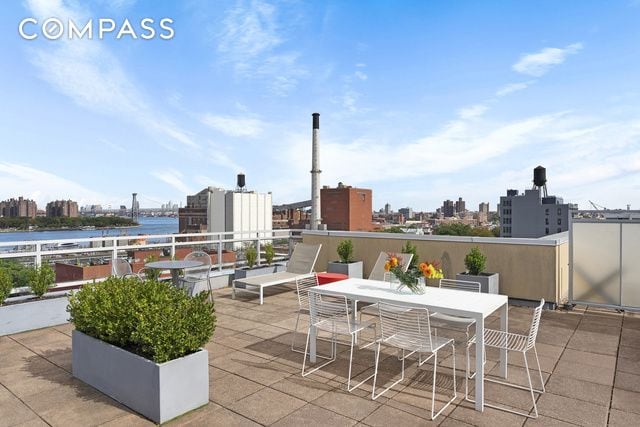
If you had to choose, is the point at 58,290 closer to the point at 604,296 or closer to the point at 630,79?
the point at 604,296

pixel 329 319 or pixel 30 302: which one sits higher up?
pixel 329 319

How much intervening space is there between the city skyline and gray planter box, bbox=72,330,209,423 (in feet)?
22.8

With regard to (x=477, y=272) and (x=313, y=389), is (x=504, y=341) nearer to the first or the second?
(x=313, y=389)

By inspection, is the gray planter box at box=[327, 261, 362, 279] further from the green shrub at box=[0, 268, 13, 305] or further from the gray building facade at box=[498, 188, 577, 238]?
the gray building facade at box=[498, 188, 577, 238]

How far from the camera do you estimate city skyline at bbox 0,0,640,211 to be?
10.3 meters

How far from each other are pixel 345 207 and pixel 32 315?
50812 mm

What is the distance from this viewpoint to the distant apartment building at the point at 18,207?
4034 cm

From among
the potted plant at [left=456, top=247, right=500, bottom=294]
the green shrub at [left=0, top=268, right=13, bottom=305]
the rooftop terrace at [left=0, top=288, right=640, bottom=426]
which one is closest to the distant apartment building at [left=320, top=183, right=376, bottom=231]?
the potted plant at [left=456, top=247, right=500, bottom=294]

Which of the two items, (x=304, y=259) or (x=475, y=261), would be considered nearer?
(x=475, y=261)

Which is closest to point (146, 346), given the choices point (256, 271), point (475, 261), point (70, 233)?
point (256, 271)

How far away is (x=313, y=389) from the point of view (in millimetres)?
3430

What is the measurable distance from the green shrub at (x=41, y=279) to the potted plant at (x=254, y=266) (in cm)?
304

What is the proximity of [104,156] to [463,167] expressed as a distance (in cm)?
3443

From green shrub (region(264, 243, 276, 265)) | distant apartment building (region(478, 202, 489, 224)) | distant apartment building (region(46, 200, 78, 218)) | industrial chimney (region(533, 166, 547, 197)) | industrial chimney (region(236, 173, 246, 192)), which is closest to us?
green shrub (region(264, 243, 276, 265))
